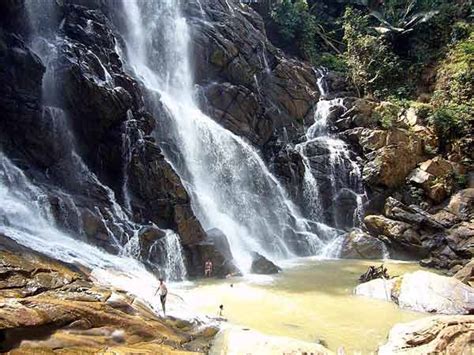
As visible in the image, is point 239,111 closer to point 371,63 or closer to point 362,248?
point 362,248

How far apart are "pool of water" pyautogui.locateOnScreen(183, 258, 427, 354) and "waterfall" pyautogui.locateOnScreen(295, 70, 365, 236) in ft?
28.0

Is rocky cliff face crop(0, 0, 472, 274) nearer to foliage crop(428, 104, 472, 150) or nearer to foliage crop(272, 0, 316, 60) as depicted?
foliage crop(428, 104, 472, 150)

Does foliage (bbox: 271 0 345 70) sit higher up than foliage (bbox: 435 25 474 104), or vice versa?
foliage (bbox: 271 0 345 70)

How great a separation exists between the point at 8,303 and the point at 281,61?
99.8 ft

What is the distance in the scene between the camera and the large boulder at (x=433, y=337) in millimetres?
9355

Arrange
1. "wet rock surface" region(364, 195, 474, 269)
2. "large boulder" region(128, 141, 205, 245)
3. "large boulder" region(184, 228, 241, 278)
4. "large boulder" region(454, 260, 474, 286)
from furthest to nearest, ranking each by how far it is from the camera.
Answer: "wet rock surface" region(364, 195, 474, 269) < "large boulder" region(128, 141, 205, 245) < "large boulder" region(184, 228, 241, 278) < "large boulder" region(454, 260, 474, 286)

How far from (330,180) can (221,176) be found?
24.9 ft

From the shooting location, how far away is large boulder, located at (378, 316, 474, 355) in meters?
9.35

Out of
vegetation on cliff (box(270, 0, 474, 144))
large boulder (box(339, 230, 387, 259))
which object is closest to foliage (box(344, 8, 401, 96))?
vegetation on cliff (box(270, 0, 474, 144))

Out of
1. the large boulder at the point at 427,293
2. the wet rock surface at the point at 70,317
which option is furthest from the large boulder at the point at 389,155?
the wet rock surface at the point at 70,317

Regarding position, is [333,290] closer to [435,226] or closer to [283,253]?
[283,253]

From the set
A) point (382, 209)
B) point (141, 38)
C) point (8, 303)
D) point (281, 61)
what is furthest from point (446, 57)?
point (8, 303)

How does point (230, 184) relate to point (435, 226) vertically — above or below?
above

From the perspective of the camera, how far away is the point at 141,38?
31562mm
